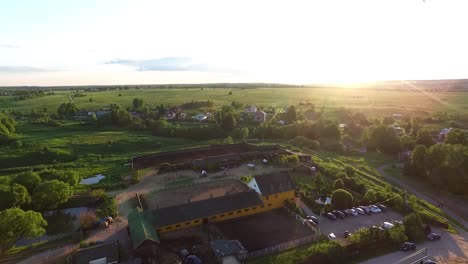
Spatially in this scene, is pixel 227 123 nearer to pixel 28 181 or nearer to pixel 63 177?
pixel 63 177

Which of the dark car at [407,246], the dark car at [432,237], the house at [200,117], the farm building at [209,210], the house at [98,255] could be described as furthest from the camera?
the house at [200,117]

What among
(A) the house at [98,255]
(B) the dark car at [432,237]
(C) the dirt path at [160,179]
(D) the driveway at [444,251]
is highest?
(A) the house at [98,255]

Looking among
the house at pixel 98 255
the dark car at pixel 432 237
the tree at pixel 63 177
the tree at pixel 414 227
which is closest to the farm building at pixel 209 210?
the house at pixel 98 255

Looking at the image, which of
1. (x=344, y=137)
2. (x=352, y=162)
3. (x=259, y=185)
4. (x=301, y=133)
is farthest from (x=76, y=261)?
(x=344, y=137)

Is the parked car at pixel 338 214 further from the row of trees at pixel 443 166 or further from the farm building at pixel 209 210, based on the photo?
the row of trees at pixel 443 166

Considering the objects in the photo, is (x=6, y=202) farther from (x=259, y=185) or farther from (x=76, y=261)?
(x=259, y=185)

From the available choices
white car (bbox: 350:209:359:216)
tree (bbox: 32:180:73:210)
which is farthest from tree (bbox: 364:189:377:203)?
tree (bbox: 32:180:73:210)
